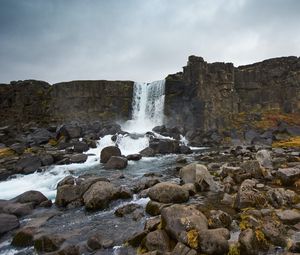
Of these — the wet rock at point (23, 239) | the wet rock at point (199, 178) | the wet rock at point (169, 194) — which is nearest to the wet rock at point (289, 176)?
the wet rock at point (199, 178)

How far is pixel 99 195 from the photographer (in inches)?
528

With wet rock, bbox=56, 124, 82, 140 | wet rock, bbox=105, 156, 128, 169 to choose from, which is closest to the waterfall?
wet rock, bbox=56, 124, 82, 140

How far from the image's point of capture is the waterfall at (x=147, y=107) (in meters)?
56.9

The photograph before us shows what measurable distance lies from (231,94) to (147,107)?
1686 cm

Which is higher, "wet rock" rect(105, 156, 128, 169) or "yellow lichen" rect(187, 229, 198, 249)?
"yellow lichen" rect(187, 229, 198, 249)

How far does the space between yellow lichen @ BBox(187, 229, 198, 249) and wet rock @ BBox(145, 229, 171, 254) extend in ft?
2.05

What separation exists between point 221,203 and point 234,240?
4.04 m

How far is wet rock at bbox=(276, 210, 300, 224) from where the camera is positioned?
9610 millimetres

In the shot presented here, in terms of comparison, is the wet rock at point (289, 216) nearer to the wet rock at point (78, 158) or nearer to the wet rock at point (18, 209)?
the wet rock at point (18, 209)

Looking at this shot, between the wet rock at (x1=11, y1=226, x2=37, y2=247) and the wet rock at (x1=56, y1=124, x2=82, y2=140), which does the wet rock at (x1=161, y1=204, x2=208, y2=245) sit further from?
the wet rock at (x1=56, y1=124, x2=82, y2=140)

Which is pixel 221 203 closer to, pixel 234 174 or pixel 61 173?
pixel 234 174

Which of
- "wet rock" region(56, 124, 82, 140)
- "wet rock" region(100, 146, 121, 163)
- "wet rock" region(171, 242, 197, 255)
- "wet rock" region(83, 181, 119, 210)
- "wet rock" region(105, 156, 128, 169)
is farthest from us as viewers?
"wet rock" region(56, 124, 82, 140)

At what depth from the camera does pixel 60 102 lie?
6700 centimetres

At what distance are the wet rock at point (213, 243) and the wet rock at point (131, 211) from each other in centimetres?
404
